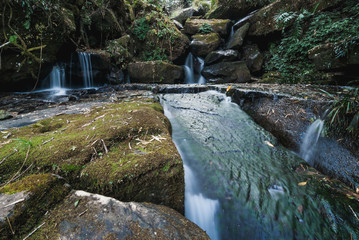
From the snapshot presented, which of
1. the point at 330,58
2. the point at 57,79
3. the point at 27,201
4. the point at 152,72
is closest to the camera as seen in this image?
the point at 27,201

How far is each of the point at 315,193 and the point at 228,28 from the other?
11.9 meters

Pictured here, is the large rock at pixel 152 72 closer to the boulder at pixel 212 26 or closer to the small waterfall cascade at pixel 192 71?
the small waterfall cascade at pixel 192 71

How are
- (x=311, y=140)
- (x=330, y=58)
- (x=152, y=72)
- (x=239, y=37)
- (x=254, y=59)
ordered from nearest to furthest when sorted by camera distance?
(x=311, y=140) < (x=330, y=58) < (x=152, y=72) < (x=254, y=59) < (x=239, y=37)

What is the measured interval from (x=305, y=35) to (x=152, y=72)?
769cm

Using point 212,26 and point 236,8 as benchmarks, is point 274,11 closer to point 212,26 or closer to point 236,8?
point 236,8

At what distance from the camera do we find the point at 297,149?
120 inches

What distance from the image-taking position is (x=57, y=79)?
22.5ft

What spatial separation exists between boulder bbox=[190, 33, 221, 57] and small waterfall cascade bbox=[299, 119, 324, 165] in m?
8.42

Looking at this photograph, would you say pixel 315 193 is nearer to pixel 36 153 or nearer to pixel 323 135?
pixel 323 135

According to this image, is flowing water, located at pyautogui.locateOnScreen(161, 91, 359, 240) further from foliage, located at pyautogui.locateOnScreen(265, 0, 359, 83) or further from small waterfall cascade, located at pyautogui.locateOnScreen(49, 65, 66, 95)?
small waterfall cascade, located at pyautogui.locateOnScreen(49, 65, 66, 95)

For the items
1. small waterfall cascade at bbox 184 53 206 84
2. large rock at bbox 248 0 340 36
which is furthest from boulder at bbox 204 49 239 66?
large rock at bbox 248 0 340 36

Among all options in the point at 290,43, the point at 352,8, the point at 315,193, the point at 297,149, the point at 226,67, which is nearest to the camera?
the point at 315,193

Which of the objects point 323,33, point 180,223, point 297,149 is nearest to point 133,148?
point 180,223

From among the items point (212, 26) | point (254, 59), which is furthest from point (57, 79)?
point (254, 59)
